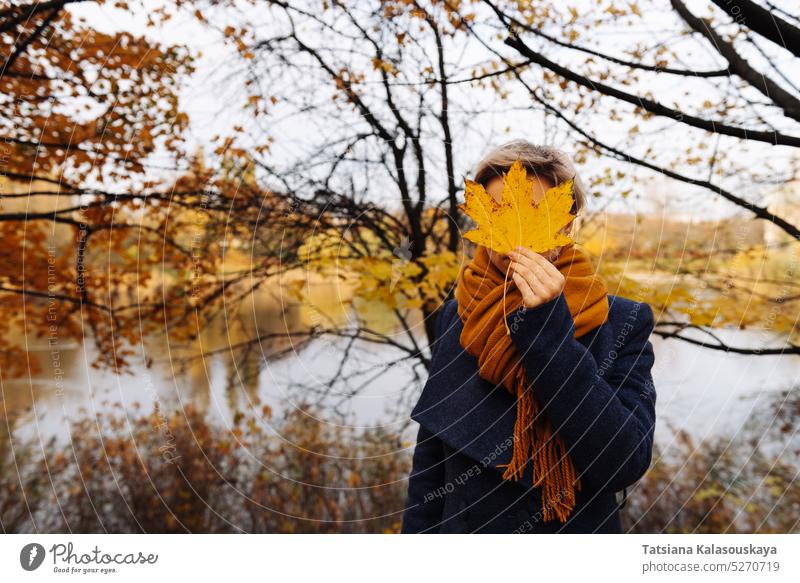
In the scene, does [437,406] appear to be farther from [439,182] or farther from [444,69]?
[444,69]

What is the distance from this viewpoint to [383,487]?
533 centimetres

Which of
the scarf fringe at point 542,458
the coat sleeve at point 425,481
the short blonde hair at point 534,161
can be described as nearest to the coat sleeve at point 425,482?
the coat sleeve at point 425,481

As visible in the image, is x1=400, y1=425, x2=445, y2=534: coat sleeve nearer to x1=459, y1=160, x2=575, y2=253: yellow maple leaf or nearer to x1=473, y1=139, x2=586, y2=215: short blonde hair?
x1=459, y1=160, x2=575, y2=253: yellow maple leaf

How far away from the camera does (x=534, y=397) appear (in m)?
1.28

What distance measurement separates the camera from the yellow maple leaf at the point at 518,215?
4.14 ft

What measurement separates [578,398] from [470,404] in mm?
343

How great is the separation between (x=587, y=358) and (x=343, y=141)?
6.18 feet

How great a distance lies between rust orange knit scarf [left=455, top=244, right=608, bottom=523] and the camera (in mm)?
1260

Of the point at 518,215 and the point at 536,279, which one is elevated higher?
the point at 518,215
